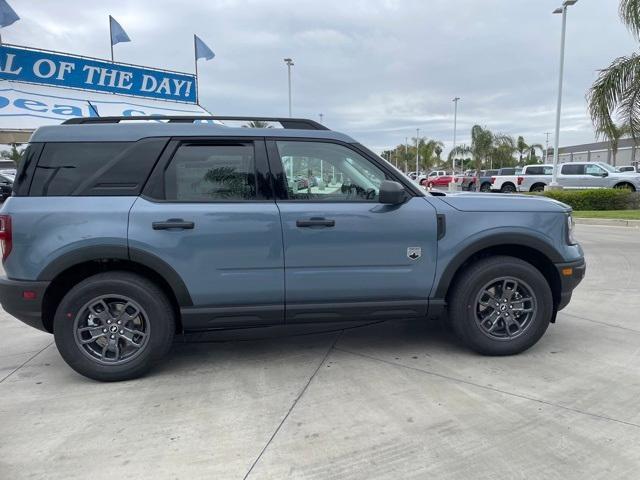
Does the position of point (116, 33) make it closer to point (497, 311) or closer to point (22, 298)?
point (22, 298)

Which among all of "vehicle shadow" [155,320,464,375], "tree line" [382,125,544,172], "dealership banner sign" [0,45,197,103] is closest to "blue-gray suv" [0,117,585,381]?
"vehicle shadow" [155,320,464,375]

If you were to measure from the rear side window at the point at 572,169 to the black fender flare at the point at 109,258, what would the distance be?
24138mm

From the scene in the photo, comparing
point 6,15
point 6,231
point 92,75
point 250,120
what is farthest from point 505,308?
point 92,75

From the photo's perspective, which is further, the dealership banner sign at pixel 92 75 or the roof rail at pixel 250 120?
the dealership banner sign at pixel 92 75

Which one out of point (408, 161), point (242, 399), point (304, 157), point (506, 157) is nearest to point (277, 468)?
point (242, 399)

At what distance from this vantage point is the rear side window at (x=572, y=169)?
23.3 m

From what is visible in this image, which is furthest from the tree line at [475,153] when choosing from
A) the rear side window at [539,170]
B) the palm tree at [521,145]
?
the rear side window at [539,170]

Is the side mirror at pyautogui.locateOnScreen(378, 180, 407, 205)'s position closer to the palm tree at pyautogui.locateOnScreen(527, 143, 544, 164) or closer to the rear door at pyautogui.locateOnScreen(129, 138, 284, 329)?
the rear door at pyautogui.locateOnScreen(129, 138, 284, 329)

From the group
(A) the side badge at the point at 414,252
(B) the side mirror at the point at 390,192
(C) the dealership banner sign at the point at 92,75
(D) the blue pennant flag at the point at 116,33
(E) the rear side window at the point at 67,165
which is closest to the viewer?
(E) the rear side window at the point at 67,165

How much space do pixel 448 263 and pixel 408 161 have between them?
2988 inches

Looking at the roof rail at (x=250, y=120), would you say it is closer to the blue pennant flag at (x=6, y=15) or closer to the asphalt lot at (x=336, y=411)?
the asphalt lot at (x=336, y=411)

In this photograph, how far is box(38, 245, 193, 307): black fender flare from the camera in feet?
11.4

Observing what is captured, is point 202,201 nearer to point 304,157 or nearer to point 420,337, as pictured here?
point 304,157

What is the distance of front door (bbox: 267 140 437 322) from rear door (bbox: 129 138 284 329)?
0.14 meters
